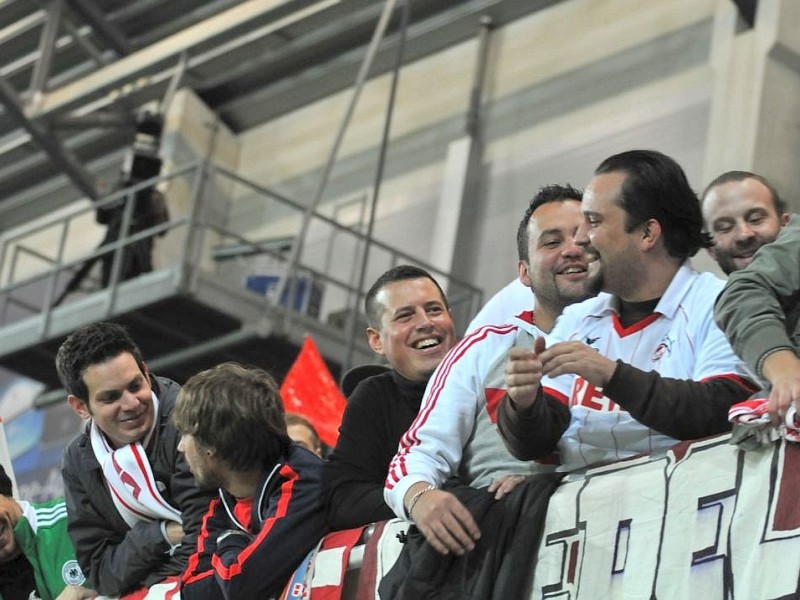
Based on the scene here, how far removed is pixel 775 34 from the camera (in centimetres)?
999

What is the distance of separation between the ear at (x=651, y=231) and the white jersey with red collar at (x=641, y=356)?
3.6 inches

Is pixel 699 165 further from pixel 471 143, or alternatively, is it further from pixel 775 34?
pixel 471 143

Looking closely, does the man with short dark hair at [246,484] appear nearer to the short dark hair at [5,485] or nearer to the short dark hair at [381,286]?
the short dark hair at [381,286]

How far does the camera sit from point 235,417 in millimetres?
3957

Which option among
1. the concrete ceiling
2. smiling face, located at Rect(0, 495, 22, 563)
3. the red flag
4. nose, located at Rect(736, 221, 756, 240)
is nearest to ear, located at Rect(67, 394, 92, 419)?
smiling face, located at Rect(0, 495, 22, 563)

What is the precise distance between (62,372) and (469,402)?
1535 mm

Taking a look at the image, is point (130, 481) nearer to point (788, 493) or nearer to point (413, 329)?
point (413, 329)

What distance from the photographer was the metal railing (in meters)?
12.0

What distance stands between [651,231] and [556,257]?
635mm

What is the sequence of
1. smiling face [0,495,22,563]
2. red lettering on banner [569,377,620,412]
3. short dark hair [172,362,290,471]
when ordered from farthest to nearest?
smiling face [0,495,22,563]
short dark hair [172,362,290,471]
red lettering on banner [569,377,620,412]

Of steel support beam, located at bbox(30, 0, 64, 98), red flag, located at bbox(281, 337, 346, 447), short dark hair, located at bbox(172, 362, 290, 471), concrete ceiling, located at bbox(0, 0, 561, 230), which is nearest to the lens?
short dark hair, located at bbox(172, 362, 290, 471)

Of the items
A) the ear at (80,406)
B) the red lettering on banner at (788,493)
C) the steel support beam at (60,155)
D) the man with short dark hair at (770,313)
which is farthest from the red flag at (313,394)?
the steel support beam at (60,155)

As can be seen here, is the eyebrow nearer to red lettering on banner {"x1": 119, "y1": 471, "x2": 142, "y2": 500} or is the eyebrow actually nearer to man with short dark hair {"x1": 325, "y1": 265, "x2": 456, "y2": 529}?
red lettering on banner {"x1": 119, "y1": 471, "x2": 142, "y2": 500}

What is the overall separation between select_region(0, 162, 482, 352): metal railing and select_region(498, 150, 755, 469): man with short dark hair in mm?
7211
